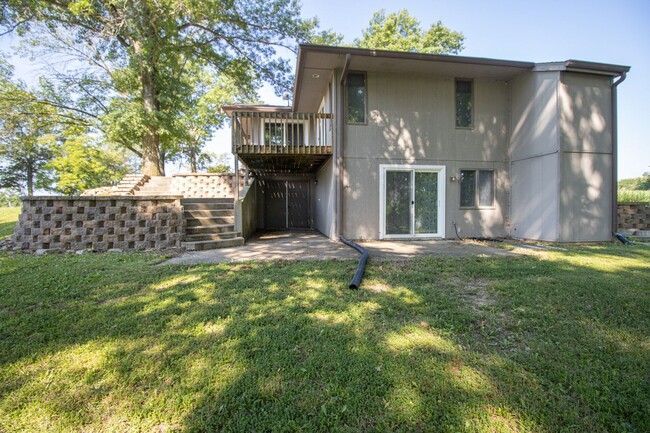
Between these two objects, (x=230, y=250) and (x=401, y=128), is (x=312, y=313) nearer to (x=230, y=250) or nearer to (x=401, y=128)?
(x=230, y=250)

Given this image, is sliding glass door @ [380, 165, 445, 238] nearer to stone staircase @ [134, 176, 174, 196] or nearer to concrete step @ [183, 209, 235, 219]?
concrete step @ [183, 209, 235, 219]

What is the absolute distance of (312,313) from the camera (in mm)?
2754

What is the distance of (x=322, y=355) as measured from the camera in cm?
202

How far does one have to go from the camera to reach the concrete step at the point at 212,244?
6.11 m

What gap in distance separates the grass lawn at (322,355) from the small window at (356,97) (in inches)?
202

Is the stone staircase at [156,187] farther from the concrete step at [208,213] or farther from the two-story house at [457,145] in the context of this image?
the two-story house at [457,145]

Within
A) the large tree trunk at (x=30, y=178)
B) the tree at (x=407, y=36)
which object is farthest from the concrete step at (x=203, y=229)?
the large tree trunk at (x=30, y=178)

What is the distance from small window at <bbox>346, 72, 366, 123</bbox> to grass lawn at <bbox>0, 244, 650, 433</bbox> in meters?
5.14

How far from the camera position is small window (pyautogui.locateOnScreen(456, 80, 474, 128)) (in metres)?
8.08

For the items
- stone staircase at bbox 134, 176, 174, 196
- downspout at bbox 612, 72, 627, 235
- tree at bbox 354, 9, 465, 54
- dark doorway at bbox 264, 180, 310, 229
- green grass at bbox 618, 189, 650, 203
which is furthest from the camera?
tree at bbox 354, 9, 465, 54

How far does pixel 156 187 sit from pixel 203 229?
5143mm

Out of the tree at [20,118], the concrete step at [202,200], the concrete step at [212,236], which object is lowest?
the concrete step at [212,236]

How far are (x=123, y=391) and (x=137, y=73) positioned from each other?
14236mm

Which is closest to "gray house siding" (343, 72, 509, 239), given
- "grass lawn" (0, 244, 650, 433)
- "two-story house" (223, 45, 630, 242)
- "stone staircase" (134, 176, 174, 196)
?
"two-story house" (223, 45, 630, 242)
